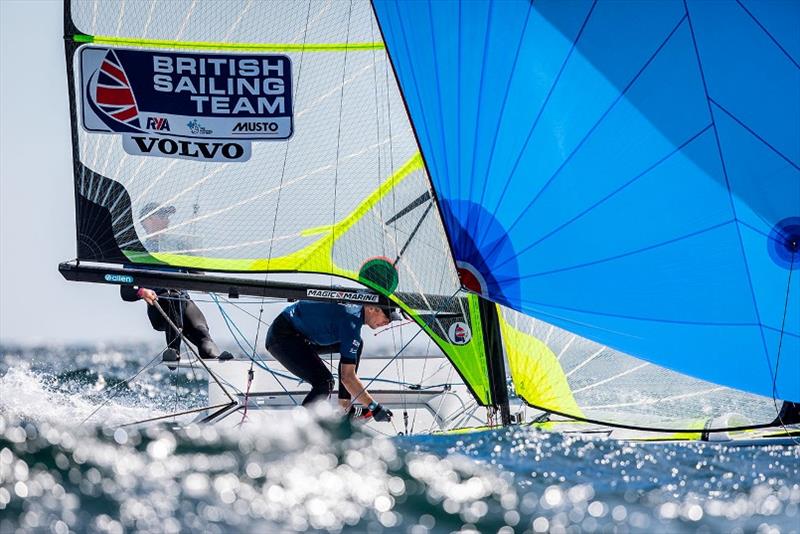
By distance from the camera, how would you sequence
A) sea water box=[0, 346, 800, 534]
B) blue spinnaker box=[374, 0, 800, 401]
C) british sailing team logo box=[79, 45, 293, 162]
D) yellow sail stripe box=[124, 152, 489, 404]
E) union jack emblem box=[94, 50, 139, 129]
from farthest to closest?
yellow sail stripe box=[124, 152, 489, 404] < union jack emblem box=[94, 50, 139, 129] < british sailing team logo box=[79, 45, 293, 162] < blue spinnaker box=[374, 0, 800, 401] < sea water box=[0, 346, 800, 534]

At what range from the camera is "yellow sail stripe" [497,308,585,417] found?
262 inches

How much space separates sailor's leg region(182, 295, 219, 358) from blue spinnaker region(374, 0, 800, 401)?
9.51ft

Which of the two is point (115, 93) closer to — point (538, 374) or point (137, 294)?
point (137, 294)

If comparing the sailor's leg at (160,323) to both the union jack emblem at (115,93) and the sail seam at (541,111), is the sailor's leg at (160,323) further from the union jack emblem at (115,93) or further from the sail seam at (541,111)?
the sail seam at (541,111)

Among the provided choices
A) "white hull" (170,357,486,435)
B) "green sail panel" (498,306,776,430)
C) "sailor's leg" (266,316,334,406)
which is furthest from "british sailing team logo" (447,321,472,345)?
"sailor's leg" (266,316,334,406)

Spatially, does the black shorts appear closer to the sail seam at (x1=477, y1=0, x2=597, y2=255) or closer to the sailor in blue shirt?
the sailor in blue shirt

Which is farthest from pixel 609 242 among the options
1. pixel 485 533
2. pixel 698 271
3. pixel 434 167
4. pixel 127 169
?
pixel 127 169

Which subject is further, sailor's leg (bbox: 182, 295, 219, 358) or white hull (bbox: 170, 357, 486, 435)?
sailor's leg (bbox: 182, 295, 219, 358)

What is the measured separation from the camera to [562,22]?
226 inches

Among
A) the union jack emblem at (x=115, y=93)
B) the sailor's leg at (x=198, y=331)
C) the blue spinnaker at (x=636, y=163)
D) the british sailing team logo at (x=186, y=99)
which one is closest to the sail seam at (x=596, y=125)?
the blue spinnaker at (x=636, y=163)

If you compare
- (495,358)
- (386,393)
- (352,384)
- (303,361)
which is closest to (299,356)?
(303,361)

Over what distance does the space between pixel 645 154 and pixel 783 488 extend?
1.62 metres

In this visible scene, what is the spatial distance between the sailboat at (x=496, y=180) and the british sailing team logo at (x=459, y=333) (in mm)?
16

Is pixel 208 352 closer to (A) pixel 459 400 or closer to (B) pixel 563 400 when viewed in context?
(A) pixel 459 400
